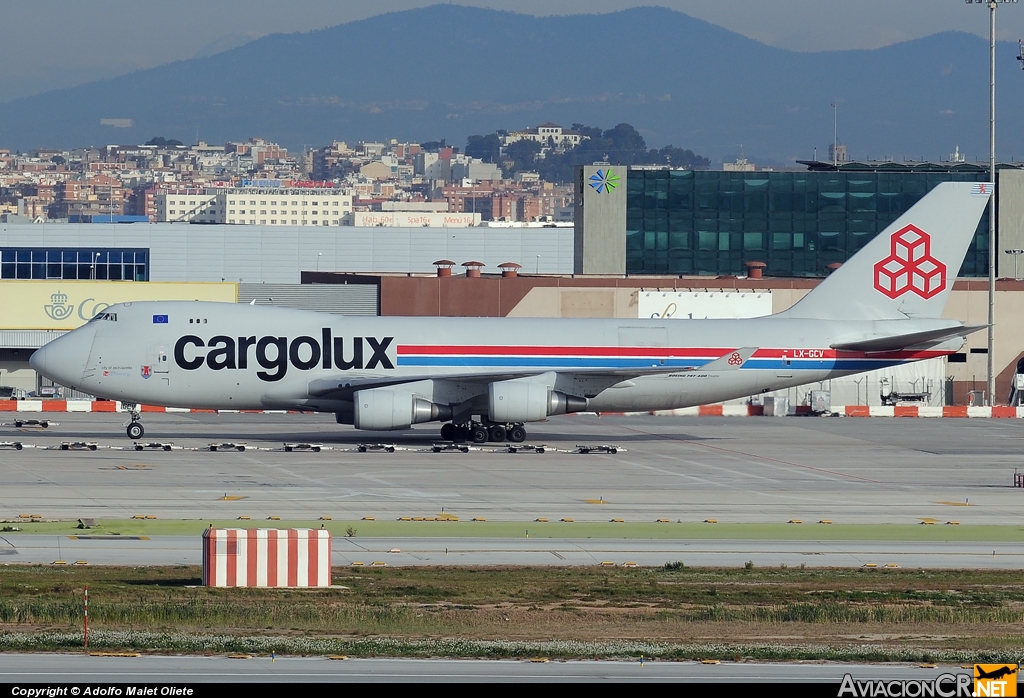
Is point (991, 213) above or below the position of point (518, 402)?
above

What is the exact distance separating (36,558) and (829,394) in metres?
55.7

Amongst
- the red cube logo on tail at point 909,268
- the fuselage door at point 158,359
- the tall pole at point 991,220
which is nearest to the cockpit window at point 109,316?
the fuselage door at point 158,359

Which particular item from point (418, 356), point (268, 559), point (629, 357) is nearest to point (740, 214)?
point (629, 357)

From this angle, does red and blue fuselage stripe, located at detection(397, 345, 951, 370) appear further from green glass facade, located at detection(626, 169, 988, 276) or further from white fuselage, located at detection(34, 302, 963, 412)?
green glass facade, located at detection(626, 169, 988, 276)

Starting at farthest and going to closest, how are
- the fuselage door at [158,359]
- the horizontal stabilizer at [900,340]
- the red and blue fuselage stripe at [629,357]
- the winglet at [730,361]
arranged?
the winglet at [730,361] < the horizontal stabilizer at [900,340] < the red and blue fuselage stripe at [629,357] < the fuselage door at [158,359]

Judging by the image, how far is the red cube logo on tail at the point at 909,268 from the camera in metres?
55.9

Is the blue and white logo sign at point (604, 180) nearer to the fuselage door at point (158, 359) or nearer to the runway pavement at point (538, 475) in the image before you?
the runway pavement at point (538, 475)

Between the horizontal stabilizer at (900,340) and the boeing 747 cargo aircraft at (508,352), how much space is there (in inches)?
2.7

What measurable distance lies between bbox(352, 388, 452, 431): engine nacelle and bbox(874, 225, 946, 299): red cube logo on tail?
19.7m

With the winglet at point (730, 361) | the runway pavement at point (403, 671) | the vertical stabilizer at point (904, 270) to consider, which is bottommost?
the runway pavement at point (403, 671)

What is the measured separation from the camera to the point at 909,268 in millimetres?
55906

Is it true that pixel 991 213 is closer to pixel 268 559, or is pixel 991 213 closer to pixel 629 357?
pixel 629 357

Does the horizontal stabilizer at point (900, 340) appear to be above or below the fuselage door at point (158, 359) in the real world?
above

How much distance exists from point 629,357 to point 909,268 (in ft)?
40.3
